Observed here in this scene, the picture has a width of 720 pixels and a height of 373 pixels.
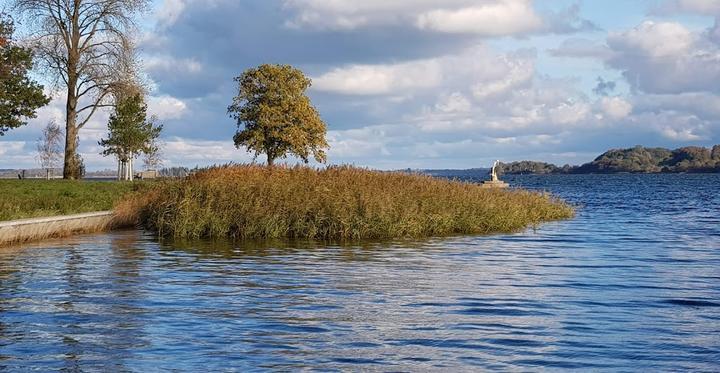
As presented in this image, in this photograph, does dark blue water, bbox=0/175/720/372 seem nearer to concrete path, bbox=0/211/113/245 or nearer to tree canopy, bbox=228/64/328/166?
concrete path, bbox=0/211/113/245

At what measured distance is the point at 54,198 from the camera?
34.2m

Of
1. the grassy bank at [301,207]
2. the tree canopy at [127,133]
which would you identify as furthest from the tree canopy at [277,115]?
the grassy bank at [301,207]

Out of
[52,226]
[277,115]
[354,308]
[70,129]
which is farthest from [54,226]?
[277,115]

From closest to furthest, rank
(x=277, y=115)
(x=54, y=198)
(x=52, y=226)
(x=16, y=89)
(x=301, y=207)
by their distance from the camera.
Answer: (x=52, y=226) → (x=301, y=207) → (x=54, y=198) → (x=16, y=89) → (x=277, y=115)

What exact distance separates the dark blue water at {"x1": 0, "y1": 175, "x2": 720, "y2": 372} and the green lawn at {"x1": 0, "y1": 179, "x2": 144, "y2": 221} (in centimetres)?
358

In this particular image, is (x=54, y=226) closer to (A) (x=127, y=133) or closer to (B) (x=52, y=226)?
(B) (x=52, y=226)

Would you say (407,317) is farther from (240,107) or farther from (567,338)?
(240,107)

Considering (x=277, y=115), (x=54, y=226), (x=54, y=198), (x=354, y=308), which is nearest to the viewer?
(x=354, y=308)

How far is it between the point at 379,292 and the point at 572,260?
882 cm

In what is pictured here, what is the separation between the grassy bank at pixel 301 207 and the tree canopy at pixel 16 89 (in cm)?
1720

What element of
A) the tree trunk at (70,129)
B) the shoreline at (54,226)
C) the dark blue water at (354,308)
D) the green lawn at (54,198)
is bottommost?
the dark blue water at (354,308)

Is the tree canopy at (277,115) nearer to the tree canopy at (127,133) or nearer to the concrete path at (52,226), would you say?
the tree canopy at (127,133)

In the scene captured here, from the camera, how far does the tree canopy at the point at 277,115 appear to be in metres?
61.3

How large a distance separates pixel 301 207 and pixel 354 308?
14272 mm
